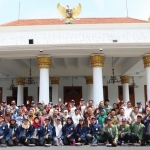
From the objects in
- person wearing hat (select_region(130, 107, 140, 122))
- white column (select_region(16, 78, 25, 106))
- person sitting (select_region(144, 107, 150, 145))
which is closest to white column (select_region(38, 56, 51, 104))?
person wearing hat (select_region(130, 107, 140, 122))

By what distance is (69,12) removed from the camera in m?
12.3

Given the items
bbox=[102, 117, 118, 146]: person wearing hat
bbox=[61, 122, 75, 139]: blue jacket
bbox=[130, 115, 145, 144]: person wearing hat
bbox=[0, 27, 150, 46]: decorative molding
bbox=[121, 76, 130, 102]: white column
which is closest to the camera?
bbox=[102, 117, 118, 146]: person wearing hat

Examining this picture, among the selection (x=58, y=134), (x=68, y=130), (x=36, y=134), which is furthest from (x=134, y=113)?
(x=36, y=134)

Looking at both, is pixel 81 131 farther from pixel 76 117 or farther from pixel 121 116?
pixel 121 116

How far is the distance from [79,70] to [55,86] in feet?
5.33

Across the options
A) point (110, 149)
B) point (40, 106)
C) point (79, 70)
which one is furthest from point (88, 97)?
point (110, 149)

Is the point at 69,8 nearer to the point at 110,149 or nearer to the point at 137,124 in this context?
the point at 137,124

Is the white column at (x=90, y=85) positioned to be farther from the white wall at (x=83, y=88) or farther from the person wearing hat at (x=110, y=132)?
the person wearing hat at (x=110, y=132)

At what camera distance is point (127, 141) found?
7.34m

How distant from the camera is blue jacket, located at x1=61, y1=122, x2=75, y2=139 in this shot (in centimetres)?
741

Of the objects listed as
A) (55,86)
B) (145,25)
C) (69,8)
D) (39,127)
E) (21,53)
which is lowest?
(39,127)

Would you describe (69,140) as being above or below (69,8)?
below

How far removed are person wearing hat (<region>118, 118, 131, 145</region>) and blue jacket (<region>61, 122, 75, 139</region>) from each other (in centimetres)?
131

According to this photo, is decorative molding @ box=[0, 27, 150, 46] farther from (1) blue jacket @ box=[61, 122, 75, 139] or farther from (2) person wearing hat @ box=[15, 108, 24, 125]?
(1) blue jacket @ box=[61, 122, 75, 139]
